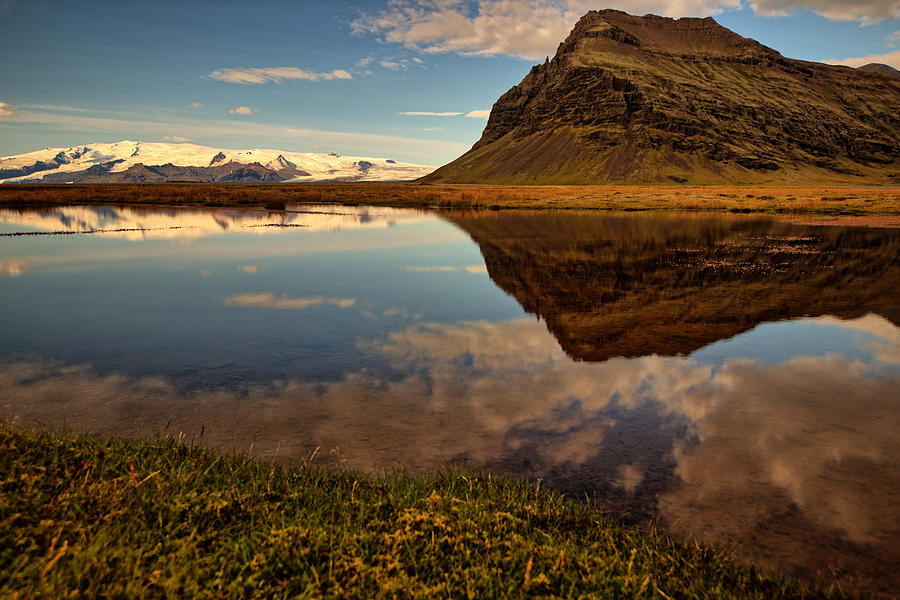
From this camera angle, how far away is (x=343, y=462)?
6410 mm

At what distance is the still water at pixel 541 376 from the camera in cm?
621

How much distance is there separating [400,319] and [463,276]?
7.66 m

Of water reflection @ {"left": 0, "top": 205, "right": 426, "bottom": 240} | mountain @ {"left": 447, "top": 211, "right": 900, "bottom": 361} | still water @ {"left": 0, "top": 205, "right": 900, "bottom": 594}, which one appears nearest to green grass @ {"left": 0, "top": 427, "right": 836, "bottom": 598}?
still water @ {"left": 0, "top": 205, "right": 900, "bottom": 594}

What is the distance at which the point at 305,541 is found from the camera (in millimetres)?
4664

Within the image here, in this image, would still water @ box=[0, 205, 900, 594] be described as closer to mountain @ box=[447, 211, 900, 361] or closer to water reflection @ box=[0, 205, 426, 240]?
mountain @ box=[447, 211, 900, 361]

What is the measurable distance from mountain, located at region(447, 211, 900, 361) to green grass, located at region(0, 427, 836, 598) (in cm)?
664

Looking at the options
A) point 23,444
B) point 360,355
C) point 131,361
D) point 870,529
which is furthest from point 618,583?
point 131,361

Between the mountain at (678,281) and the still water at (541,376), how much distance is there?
5.8 inches

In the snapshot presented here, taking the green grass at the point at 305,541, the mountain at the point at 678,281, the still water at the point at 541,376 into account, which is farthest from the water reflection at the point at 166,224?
the green grass at the point at 305,541

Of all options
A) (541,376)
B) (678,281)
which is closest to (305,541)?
(541,376)

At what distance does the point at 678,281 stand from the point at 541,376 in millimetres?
12884

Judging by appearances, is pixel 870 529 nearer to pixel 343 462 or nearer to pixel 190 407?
pixel 343 462

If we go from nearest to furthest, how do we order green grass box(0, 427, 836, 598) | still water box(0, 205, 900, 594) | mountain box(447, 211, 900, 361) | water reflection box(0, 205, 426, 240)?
green grass box(0, 427, 836, 598)
still water box(0, 205, 900, 594)
mountain box(447, 211, 900, 361)
water reflection box(0, 205, 426, 240)

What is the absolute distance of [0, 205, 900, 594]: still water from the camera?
6.21 meters
